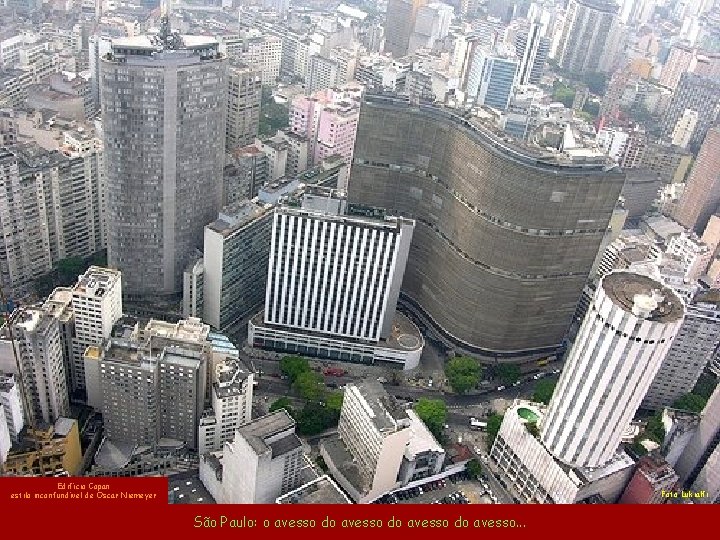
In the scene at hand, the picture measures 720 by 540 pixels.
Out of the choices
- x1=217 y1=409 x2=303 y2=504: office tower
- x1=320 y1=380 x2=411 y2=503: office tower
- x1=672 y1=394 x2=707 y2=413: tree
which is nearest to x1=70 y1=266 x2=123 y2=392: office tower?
x1=217 y1=409 x2=303 y2=504: office tower

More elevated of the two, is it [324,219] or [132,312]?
[324,219]

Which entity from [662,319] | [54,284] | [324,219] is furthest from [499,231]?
[54,284]

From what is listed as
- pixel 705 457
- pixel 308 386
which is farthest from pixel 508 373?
pixel 308 386

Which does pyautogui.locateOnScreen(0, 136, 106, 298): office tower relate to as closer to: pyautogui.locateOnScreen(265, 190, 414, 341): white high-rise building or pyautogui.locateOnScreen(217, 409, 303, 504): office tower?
pyautogui.locateOnScreen(265, 190, 414, 341): white high-rise building

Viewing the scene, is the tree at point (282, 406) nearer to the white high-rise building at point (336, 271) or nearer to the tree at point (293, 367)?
the tree at point (293, 367)

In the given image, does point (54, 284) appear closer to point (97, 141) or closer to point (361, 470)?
point (97, 141)

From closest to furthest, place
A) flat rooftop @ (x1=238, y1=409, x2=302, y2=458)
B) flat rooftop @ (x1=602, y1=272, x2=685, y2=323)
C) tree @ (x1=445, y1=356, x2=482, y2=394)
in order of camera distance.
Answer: flat rooftop @ (x1=238, y1=409, x2=302, y2=458) → flat rooftop @ (x1=602, y1=272, x2=685, y2=323) → tree @ (x1=445, y1=356, x2=482, y2=394)
